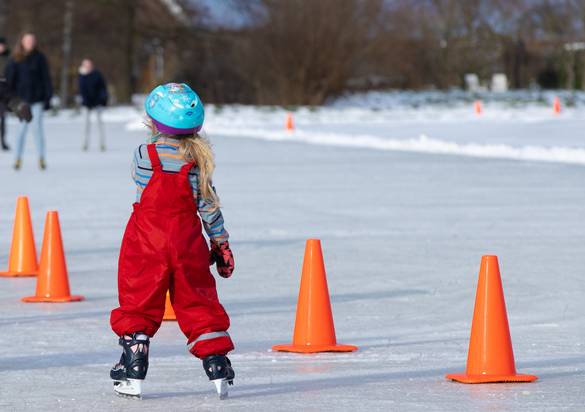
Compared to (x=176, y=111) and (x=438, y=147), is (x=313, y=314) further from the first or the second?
(x=438, y=147)

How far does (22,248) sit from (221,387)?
449 cm

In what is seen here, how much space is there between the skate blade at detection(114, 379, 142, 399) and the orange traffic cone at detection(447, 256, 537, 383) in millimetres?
1326

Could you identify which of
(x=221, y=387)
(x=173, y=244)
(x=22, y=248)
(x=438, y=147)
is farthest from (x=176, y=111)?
(x=438, y=147)

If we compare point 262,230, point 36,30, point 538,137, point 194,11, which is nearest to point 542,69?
point 194,11

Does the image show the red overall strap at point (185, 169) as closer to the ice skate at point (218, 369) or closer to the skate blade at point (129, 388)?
the ice skate at point (218, 369)

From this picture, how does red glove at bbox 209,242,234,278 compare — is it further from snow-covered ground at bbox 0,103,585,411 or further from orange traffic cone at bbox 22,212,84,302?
orange traffic cone at bbox 22,212,84,302

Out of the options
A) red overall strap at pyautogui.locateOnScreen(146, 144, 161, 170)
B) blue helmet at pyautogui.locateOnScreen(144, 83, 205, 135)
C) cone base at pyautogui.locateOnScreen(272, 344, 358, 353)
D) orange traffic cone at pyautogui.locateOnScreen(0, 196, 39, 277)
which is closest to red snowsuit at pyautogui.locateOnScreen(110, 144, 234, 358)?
red overall strap at pyautogui.locateOnScreen(146, 144, 161, 170)

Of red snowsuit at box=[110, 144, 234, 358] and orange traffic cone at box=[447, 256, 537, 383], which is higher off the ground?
red snowsuit at box=[110, 144, 234, 358]

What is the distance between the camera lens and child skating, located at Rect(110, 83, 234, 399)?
5352 millimetres

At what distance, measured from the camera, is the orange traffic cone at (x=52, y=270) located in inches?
332

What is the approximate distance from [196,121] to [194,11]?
5372 cm

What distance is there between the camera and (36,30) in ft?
199

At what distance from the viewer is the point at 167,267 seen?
211 inches

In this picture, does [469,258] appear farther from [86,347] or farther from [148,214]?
[148,214]
